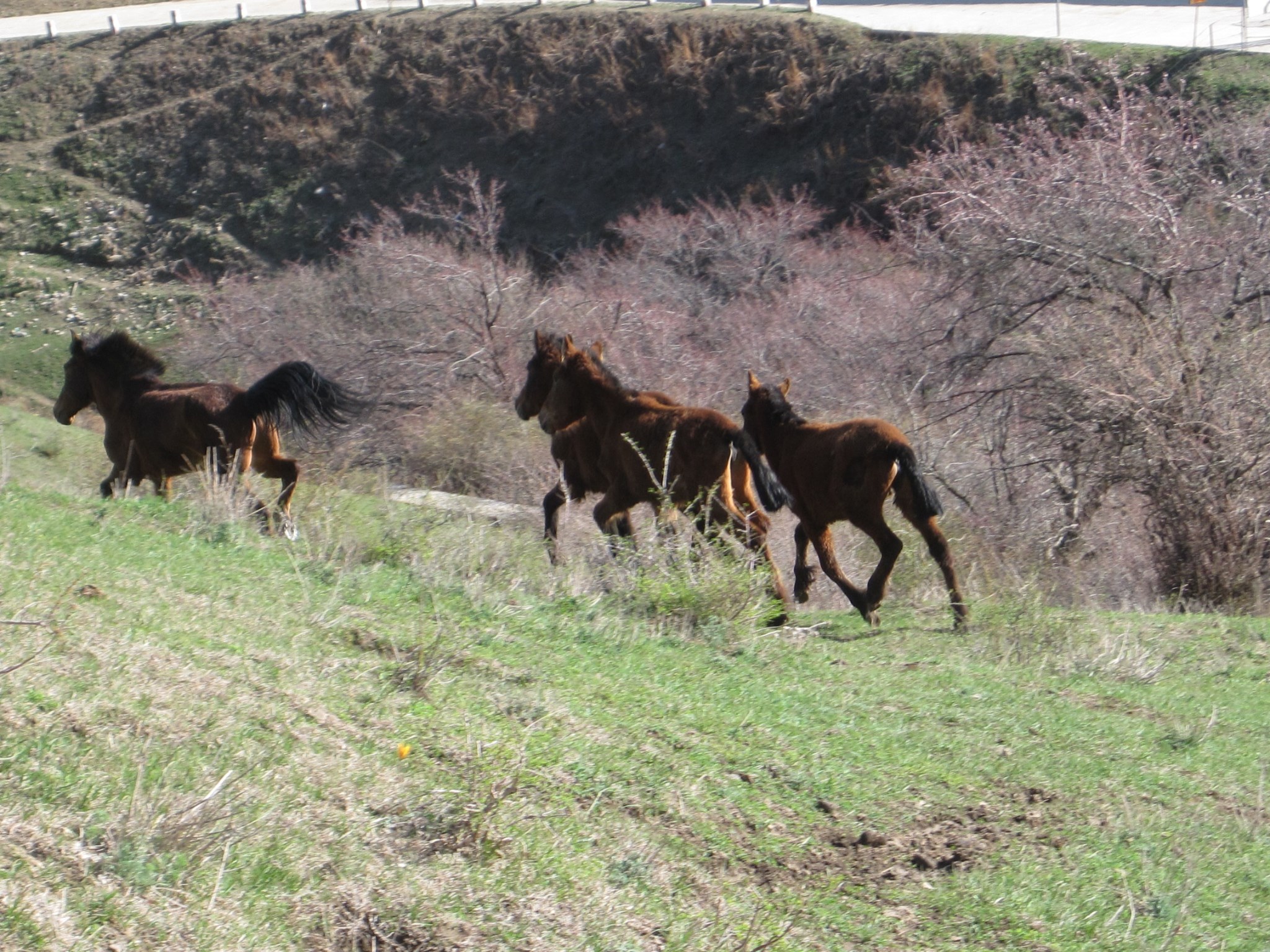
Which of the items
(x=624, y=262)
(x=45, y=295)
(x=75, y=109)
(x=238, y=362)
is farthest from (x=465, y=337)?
(x=75, y=109)

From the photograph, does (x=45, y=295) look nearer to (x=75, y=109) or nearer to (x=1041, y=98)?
(x=75, y=109)

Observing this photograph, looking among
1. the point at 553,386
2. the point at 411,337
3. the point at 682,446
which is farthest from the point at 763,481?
the point at 411,337

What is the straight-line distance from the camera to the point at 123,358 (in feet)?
46.6

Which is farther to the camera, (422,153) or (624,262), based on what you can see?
(422,153)

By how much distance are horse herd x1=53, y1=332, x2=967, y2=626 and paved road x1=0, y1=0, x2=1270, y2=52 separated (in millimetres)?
31728

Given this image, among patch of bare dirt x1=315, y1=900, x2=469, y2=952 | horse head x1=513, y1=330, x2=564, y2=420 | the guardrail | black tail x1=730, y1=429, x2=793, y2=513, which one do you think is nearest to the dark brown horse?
black tail x1=730, y1=429, x2=793, y2=513

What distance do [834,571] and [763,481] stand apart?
48.3 inches

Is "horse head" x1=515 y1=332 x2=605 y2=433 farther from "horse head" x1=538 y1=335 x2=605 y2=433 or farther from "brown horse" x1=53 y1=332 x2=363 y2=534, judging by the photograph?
"brown horse" x1=53 y1=332 x2=363 y2=534

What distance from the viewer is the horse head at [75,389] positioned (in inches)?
566

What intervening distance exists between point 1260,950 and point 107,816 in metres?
4.36

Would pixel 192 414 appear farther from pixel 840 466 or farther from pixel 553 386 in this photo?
pixel 840 466

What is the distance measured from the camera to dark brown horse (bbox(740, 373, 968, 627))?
10078 mm

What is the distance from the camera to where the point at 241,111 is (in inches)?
2191

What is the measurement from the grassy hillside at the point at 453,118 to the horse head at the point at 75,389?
101 ft
